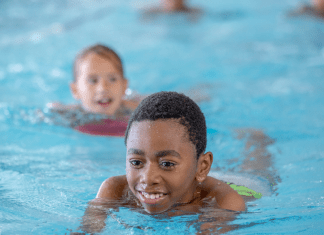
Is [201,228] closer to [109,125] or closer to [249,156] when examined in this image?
[249,156]

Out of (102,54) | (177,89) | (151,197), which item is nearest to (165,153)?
(151,197)

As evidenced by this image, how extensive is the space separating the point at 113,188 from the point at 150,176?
0.49 meters

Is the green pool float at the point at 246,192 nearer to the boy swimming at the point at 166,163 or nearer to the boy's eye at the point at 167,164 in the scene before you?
the boy swimming at the point at 166,163

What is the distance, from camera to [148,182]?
2.31 m

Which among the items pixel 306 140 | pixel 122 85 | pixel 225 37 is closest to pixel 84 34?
pixel 225 37

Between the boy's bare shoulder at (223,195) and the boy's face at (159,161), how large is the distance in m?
0.28

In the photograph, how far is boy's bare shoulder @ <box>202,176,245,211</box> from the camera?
8.50 feet

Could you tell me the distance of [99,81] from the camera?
4.67m

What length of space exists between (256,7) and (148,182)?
8.65 meters

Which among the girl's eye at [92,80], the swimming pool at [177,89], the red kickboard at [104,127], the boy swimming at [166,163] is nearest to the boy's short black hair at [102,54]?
the girl's eye at [92,80]

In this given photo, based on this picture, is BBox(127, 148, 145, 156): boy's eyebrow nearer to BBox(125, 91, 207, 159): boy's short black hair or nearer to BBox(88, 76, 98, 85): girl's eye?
BBox(125, 91, 207, 159): boy's short black hair

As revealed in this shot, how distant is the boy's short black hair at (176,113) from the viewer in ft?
7.88

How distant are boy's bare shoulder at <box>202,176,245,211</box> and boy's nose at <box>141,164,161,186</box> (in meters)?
0.50

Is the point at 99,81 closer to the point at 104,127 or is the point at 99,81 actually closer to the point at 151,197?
the point at 104,127
